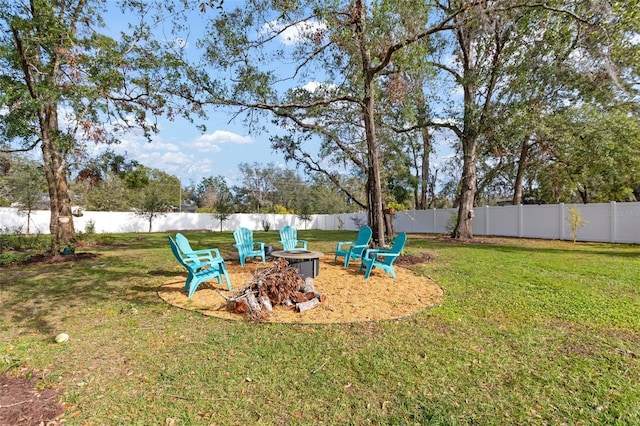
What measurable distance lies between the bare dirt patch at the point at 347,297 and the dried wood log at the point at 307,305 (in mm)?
65

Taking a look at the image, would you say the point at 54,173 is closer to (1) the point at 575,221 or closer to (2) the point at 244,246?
(2) the point at 244,246

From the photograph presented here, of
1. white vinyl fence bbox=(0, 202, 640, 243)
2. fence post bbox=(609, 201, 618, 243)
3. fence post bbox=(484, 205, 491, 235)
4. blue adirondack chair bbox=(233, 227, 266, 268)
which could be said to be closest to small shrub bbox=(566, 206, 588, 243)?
white vinyl fence bbox=(0, 202, 640, 243)

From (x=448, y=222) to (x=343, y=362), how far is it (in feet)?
51.9

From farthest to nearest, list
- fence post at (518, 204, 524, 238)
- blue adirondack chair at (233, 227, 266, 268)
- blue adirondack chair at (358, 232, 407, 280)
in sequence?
fence post at (518, 204, 524, 238), blue adirondack chair at (233, 227, 266, 268), blue adirondack chair at (358, 232, 407, 280)

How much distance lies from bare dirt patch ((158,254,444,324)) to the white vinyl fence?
8.39m

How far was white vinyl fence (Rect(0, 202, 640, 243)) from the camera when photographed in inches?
456

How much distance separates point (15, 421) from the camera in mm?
2023

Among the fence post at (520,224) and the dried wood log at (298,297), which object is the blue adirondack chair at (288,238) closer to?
the dried wood log at (298,297)

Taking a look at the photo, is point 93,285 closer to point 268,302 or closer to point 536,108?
point 268,302

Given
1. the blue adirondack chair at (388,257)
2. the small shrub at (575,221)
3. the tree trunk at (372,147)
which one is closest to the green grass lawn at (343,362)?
the blue adirondack chair at (388,257)

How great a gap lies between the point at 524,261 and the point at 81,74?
10.3m

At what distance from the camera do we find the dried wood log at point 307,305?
4191mm

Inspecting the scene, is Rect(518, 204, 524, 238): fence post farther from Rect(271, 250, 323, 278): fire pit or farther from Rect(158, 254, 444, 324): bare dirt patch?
Rect(271, 250, 323, 278): fire pit

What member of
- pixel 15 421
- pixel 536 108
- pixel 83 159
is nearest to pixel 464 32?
pixel 536 108
